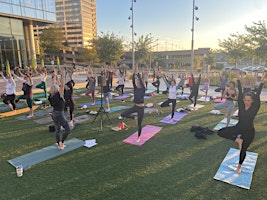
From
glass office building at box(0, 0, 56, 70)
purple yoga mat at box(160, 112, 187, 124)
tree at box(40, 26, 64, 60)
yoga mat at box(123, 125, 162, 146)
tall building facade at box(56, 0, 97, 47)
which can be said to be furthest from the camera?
tall building facade at box(56, 0, 97, 47)

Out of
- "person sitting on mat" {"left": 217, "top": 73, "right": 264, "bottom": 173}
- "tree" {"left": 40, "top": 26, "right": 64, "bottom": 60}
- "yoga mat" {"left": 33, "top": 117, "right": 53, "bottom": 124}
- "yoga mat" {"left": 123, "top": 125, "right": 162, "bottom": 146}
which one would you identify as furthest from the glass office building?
"person sitting on mat" {"left": 217, "top": 73, "right": 264, "bottom": 173}

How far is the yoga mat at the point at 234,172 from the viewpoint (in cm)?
412

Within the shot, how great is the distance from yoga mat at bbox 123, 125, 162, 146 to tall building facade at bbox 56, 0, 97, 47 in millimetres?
95139

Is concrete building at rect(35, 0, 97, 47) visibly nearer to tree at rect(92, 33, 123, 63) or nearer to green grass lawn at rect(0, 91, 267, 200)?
tree at rect(92, 33, 123, 63)

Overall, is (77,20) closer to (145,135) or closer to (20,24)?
(20,24)

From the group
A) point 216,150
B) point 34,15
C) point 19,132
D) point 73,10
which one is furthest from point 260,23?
point 73,10

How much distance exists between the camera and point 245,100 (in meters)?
4.23

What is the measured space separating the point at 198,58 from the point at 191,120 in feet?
133

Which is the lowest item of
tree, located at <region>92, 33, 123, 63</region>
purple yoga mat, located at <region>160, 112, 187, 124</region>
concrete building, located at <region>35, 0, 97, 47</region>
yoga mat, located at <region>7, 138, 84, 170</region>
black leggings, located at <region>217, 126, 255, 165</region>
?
yoga mat, located at <region>7, 138, 84, 170</region>

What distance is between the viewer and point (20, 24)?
26.5 metres

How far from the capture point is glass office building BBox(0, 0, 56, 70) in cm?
2430

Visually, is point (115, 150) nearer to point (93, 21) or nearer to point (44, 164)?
point (44, 164)

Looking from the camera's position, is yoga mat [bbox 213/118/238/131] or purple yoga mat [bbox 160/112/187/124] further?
purple yoga mat [bbox 160/112/187/124]

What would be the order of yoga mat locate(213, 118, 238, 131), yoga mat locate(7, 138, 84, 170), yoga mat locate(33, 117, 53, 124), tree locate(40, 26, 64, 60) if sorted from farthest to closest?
tree locate(40, 26, 64, 60) < yoga mat locate(33, 117, 53, 124) < yoga mat locate(213, 118, 238, 131) < yoga mat locate(7, 138, 84, 170)
